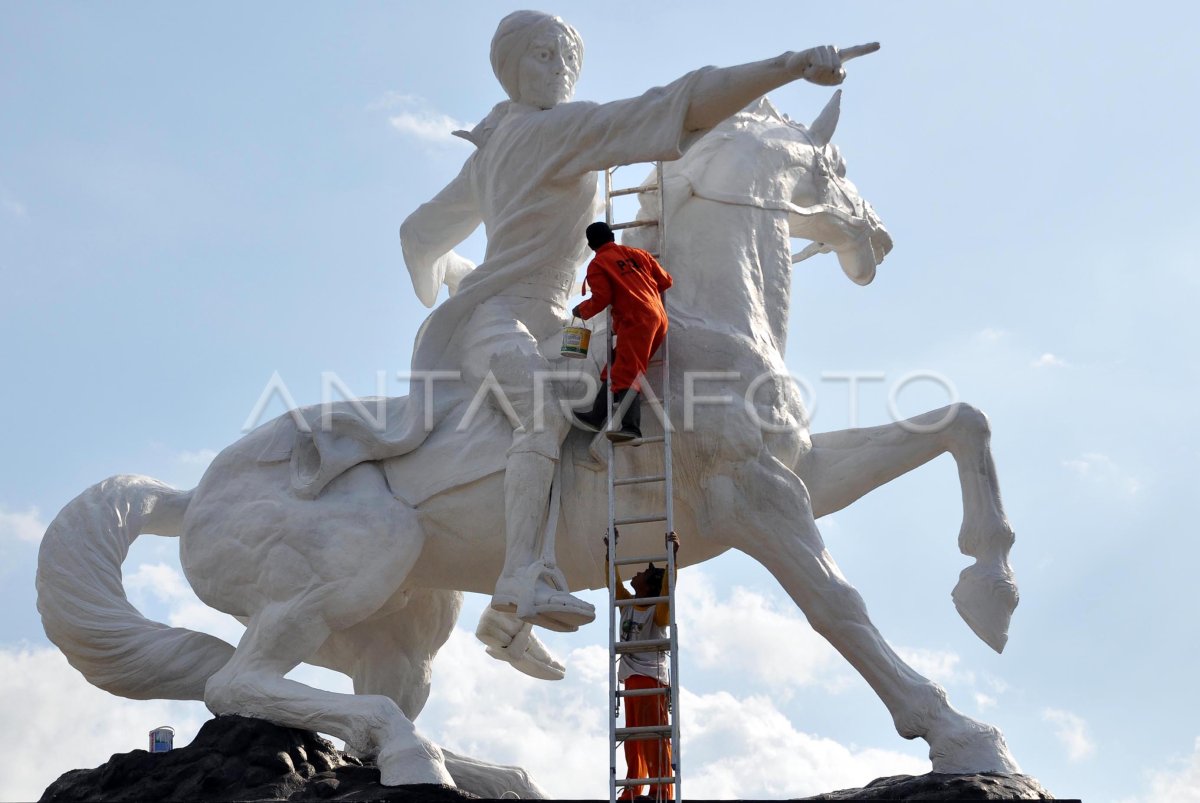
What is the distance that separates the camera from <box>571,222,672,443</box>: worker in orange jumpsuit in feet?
25.4

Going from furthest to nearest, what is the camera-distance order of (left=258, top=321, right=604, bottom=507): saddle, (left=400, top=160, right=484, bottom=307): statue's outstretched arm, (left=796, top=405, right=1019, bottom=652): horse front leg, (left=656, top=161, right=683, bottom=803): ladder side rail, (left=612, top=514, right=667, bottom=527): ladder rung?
(left=400, top=160, right=484, bottom=307): statue's outstretched arm, (left=258, top=321, right=604, bottom=507): saddle, (left=796, top=405, right=1019, bottom=652): horse front leg, (left=612, top=514, right=667, bottom=527): ladder rung, (left=656, top=161, right=683, bottom=803): ladder side rail

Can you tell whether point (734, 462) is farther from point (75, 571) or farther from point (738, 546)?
point (75, 571)

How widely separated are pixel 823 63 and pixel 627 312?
1384 millimetres

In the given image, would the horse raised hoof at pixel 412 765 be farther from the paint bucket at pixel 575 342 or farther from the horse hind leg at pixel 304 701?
the paint bucket at pixel 575 342

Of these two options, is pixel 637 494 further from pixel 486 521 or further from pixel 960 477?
pixel 960 477

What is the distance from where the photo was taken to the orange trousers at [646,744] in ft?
25.2

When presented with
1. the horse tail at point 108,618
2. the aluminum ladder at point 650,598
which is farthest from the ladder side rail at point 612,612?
the horse tail at point 108,618

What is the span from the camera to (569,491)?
8.09 m

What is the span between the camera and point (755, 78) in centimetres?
793

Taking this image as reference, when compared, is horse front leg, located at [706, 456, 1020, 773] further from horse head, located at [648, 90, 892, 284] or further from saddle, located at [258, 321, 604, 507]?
horse head, located at [648, 90, 892, 284]

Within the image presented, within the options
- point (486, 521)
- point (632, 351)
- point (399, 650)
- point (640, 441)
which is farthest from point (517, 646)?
point (632, 351)

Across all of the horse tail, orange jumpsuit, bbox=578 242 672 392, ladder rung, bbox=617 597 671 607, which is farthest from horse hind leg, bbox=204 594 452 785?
orange jumpsuit, bbox=578 242 672 392

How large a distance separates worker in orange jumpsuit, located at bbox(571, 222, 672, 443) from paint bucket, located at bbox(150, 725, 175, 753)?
7.72 feet

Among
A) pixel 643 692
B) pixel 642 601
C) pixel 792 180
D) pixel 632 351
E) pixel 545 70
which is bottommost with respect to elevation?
pixel 643 692
